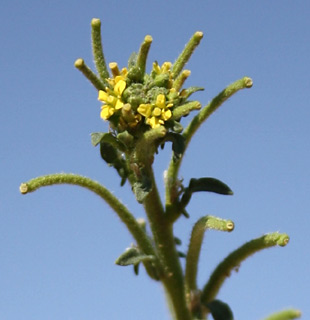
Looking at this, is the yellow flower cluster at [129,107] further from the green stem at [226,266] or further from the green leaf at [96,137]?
the green stem at [226,266]

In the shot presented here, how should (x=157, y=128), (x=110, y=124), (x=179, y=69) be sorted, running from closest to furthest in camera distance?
(x=157, y=128)
(x=110, y=124)
(x=179, y=69)

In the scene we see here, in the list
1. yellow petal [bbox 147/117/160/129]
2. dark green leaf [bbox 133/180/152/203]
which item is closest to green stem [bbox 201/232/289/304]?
dark green leaf [bbox 133/180/152/203]

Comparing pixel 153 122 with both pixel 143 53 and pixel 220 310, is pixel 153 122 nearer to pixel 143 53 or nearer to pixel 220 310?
pixel 143 53

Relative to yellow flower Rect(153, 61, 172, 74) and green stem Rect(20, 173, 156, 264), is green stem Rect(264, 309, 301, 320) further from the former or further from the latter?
yellow flower Rect(153, 61, 172, 74)

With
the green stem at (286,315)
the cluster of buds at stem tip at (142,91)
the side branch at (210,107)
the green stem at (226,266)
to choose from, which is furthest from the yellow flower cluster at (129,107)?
the green stem at (286,315)

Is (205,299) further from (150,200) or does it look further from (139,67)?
(139,67)

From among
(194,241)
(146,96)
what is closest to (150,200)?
(194,241)

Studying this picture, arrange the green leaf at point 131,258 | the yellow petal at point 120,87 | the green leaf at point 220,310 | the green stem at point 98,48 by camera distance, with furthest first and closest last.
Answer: the green stem at point 98,48 < the yellow petal at point 120,87 < the green leaf at point 131,258 < the green leaf at point 220,310
